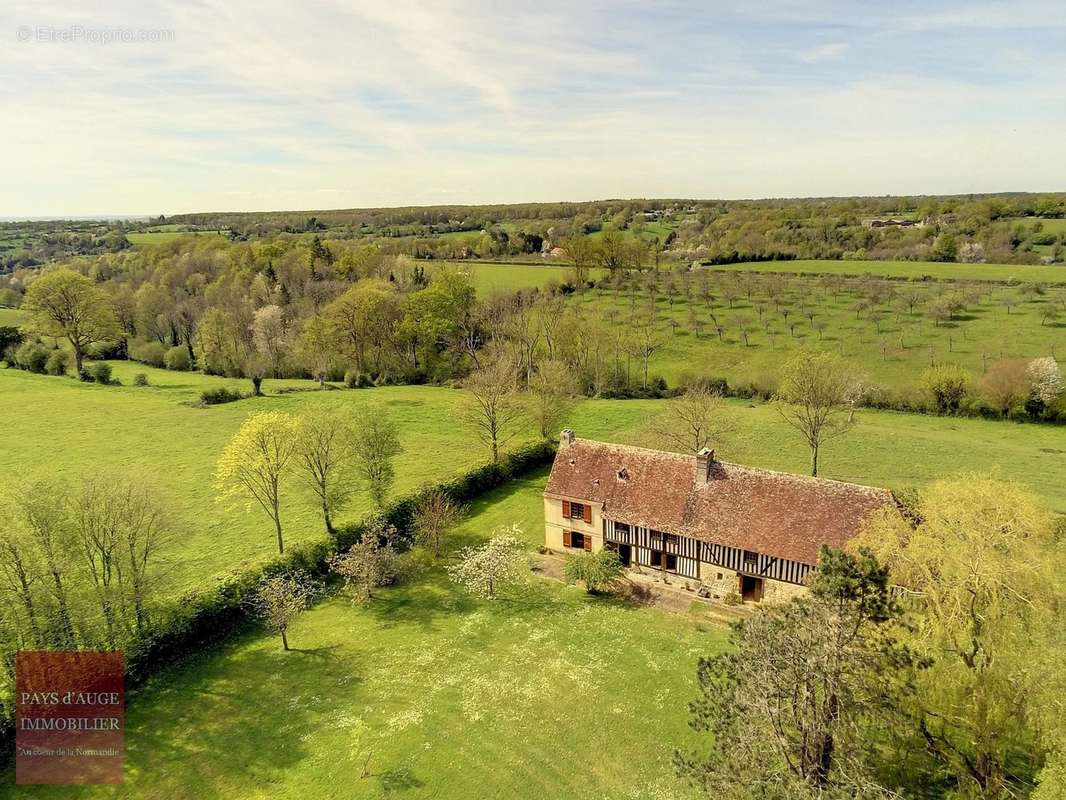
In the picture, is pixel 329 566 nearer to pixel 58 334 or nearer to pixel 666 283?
pixel 58 334

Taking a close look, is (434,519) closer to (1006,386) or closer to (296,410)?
(296,410)

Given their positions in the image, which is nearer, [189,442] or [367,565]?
[367,565]

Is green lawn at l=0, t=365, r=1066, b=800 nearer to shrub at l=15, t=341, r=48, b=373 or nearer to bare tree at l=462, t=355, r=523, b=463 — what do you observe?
bare tree at l=462, t=355, r=523, b=463

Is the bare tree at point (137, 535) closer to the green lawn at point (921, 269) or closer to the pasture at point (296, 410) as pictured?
the pasture at point (296, 410)

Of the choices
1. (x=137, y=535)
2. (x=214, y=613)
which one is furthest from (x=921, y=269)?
(x=137, y=535)

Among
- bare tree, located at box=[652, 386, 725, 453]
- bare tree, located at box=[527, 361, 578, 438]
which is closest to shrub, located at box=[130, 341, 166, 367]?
bare tree, located at box=[527, 361, 578, 438]

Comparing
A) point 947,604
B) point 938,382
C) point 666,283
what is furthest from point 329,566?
point 666,283
